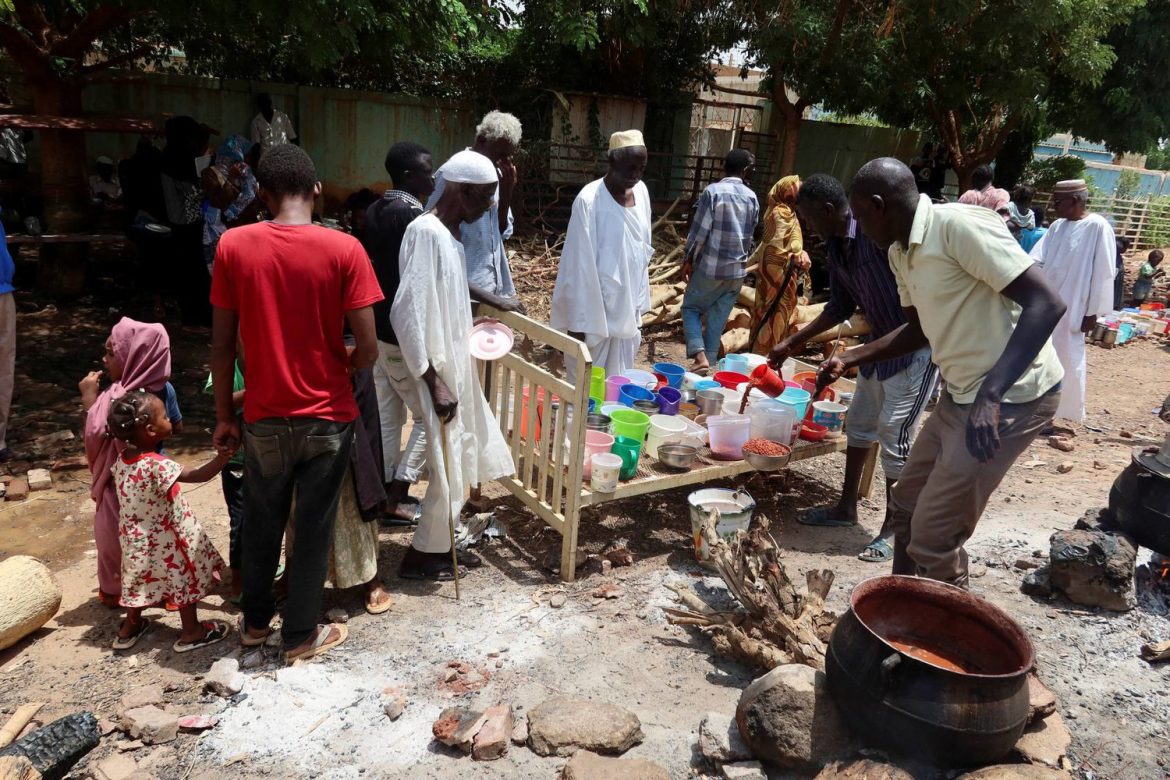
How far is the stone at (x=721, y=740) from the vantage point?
2.76 m

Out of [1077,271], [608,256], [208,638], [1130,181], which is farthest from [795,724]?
[1130,181]

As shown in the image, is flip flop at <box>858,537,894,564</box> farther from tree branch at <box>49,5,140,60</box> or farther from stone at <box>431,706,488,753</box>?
tree branch at <box>49,5,140,60</box>

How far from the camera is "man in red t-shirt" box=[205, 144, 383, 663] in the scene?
9.19 feet

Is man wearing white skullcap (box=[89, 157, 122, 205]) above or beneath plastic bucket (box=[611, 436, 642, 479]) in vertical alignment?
above

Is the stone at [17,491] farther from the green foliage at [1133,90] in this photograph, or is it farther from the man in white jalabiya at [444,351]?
the green foliage at [1133,90]

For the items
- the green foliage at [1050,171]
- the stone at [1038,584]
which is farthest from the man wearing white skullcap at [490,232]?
the green foliage at [1050,171]

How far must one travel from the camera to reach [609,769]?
261 cm

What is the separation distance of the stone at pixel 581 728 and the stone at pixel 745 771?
34 centimetres

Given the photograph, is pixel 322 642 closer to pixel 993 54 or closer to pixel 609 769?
pixel 609 769

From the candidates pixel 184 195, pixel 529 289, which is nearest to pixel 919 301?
pixel 184 195

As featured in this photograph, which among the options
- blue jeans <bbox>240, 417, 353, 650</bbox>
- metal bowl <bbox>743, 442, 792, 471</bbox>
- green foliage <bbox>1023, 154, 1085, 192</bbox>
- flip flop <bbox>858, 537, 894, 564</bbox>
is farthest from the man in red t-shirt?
green foliage <bbox>1023, 154, 1085, 192</bbox>

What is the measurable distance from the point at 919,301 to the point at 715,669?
1.71 metres

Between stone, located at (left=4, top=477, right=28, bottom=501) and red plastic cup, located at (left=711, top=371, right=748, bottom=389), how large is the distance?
433 cm

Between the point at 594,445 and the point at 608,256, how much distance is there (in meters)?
1.59
